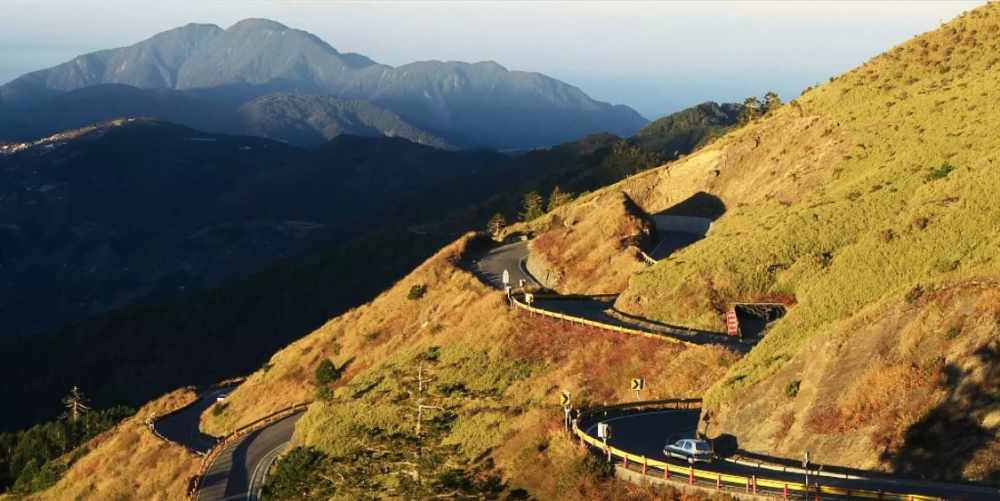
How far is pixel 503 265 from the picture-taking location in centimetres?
7219

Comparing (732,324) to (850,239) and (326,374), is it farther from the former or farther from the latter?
(326,374)

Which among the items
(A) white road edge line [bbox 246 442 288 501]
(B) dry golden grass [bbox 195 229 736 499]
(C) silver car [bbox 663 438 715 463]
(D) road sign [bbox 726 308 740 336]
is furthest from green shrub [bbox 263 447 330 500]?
(D) road sign [bbox 726 308 740 336]

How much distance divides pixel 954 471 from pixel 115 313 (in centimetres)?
16706

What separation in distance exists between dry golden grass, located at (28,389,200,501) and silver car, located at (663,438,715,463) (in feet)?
99.2

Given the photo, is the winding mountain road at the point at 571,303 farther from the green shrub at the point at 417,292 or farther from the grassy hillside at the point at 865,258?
the green shrub at the point at 417,292

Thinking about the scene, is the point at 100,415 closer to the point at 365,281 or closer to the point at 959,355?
the point at 959,355

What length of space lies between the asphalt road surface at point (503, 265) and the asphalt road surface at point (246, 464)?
17678mm

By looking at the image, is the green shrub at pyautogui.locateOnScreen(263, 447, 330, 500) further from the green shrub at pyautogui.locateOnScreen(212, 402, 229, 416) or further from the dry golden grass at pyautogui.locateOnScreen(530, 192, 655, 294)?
the green shrub at pyautogui.locateOnScreen(212, 402, 229, 416)

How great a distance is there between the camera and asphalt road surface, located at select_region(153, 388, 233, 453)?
2370 inches

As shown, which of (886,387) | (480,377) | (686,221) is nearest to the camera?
(886,387)

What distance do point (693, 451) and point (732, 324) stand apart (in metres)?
17.0

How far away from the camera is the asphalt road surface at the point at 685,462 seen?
23.9 metres

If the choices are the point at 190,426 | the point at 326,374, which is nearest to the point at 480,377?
the point at 326,374

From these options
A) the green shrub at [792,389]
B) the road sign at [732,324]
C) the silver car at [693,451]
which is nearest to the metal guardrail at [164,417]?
the road sign at [732,324]
